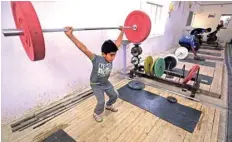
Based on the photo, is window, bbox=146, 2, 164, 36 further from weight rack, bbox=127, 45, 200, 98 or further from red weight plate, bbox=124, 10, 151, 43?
weight rack, bbox=127, 45, 200, 98

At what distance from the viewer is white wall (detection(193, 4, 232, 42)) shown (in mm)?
8452

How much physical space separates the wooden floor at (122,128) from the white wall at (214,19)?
9.12 m

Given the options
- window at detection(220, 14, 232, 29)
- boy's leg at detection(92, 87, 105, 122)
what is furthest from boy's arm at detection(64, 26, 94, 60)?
window at detection(220, 14, 232, 29)

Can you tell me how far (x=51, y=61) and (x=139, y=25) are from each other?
1.48 metres

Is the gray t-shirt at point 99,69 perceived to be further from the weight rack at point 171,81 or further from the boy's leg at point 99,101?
the weight rack at point 171,81

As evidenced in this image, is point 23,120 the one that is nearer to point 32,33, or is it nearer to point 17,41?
point 17,41

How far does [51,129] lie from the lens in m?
1.60

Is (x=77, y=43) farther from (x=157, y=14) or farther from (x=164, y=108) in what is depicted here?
(x=157, y=14)

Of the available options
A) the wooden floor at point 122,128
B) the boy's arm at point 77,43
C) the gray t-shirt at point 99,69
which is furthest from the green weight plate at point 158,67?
the boy's arm at point 77,43

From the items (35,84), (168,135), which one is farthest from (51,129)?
(168,135)

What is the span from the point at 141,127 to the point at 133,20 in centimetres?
171

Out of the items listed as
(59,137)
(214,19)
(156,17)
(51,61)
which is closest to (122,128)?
(59,137)

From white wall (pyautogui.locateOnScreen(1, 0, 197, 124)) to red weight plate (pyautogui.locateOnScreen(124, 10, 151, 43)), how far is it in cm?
43

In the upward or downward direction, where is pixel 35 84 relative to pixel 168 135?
upward
